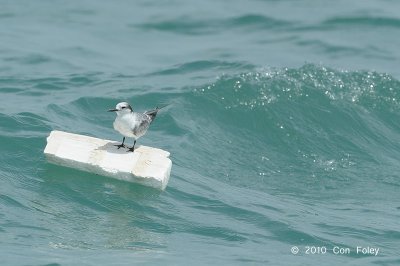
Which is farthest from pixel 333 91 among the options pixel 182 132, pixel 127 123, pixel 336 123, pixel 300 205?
pixel 127 123

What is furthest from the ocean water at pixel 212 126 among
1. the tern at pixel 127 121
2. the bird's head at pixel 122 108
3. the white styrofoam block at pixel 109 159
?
the bird's head at pixel 122 108

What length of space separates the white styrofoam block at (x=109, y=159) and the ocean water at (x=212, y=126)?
363mm

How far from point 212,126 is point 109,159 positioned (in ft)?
15.4

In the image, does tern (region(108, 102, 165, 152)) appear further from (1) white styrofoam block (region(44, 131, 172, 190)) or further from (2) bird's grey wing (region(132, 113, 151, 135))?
(1) white styrofoam block (region(44, 131, 172, 190))

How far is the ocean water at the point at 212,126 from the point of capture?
1133 centimetres

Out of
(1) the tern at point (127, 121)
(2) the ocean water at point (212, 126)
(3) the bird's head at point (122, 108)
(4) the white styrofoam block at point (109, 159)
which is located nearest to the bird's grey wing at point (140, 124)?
(1) the tern at point (127, 121)

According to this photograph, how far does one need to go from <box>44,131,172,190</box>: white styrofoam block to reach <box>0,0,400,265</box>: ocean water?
0.36 meters

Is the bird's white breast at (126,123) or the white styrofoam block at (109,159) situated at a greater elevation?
Answer: the bird's white breast at (126,123)

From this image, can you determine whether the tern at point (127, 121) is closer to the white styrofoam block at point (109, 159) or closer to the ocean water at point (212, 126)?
the white styrofoam block at point (109, 159)

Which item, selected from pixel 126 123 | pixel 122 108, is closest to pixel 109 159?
pixel 126 123

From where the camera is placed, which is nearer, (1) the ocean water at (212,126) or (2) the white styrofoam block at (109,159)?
(1) the ocean water at (212,126)

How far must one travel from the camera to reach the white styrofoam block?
1185 centimetres

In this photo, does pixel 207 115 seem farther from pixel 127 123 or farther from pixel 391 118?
pixel 127 123

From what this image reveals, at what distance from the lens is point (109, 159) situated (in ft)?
39.4
